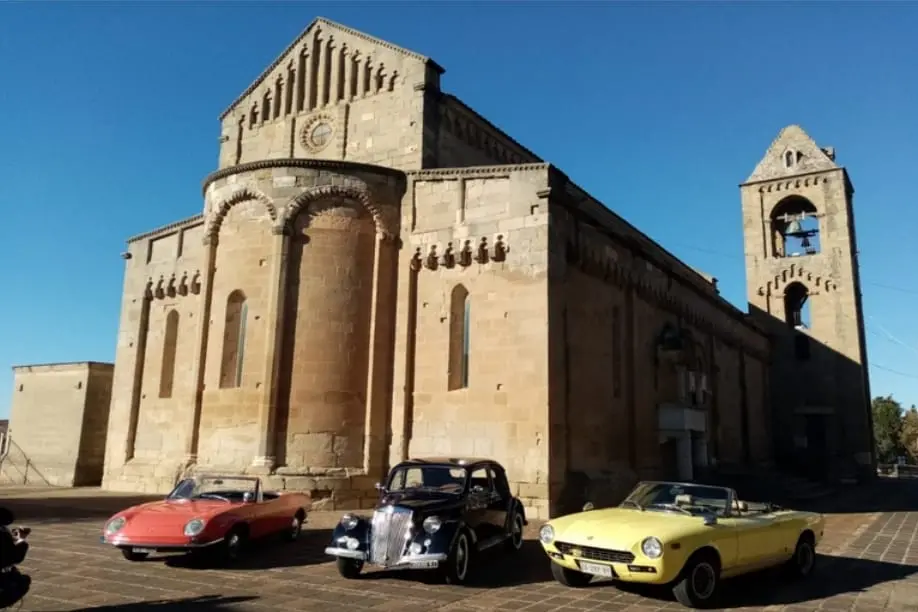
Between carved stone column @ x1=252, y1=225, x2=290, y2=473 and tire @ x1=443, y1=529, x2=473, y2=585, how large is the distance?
8568mm

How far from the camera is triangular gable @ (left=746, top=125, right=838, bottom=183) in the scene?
126 ft

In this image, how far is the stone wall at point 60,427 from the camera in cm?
2428

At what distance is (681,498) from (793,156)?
36.1 metres

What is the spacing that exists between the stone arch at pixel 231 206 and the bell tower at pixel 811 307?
96.1 ft

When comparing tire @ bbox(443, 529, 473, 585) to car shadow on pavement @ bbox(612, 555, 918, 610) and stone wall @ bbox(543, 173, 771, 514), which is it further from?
stone wall @ bbox(543, 173, 771, 514)

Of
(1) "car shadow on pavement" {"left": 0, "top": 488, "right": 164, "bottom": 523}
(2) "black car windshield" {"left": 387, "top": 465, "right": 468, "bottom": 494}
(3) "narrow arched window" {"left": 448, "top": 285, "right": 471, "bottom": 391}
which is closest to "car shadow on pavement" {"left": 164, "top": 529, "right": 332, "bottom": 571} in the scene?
(2) "black car windshield" {"left": 387, "top": 465, "right": 468, "bottom": 494}

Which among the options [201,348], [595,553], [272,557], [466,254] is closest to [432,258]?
[466,254]

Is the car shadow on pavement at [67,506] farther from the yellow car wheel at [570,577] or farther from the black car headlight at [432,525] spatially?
the yellow car wheel at [570,577]

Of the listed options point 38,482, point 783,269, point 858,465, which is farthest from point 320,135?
point 858,465

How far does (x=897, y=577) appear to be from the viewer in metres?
9.56

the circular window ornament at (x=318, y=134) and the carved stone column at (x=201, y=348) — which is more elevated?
the circular window ornament at (x=318, y=134)

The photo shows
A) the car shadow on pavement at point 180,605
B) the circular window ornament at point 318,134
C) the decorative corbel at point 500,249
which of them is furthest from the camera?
the circular window ornament at point 318,134

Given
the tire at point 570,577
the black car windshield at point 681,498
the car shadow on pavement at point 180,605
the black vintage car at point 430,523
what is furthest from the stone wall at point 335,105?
the car shadow on pavement at point 180,605

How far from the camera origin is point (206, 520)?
9203 millimetres
